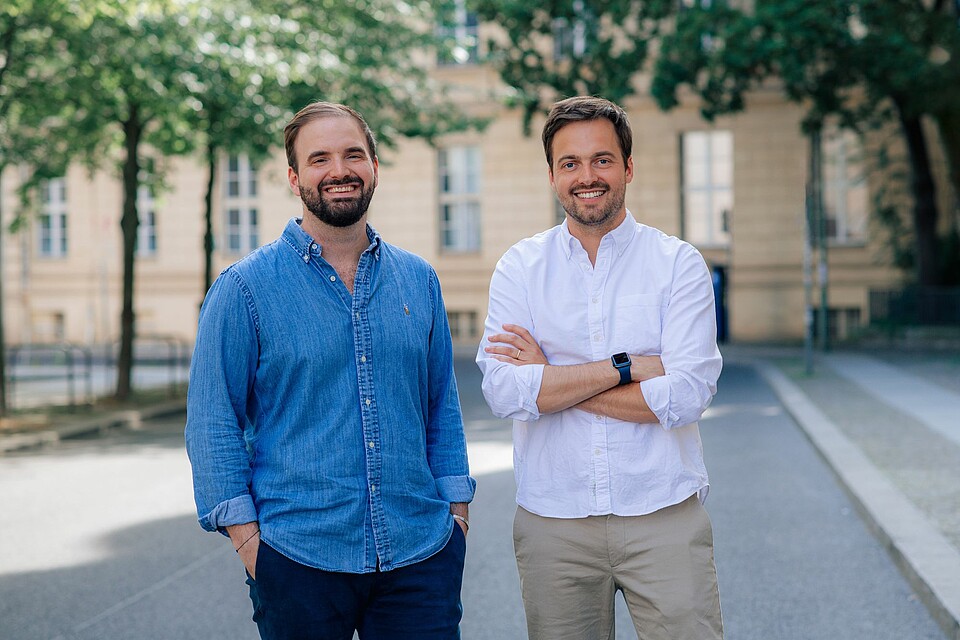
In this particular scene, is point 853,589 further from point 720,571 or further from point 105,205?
point 105,205

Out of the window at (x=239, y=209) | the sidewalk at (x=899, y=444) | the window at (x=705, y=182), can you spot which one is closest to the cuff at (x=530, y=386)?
the sidewalk at (x=899, y=444)

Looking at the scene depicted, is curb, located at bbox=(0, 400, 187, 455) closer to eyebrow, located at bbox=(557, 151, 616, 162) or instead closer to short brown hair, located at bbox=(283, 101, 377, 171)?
short brown hair, located at bbox=(283, 101, 377, 171)

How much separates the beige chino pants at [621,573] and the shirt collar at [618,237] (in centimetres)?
70

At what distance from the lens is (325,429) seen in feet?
9.22

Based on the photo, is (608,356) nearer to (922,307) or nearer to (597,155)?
(597,155)

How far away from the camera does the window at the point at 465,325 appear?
3123 centimetres

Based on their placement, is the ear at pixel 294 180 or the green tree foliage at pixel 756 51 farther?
the green tree foliage at pixel 756 51

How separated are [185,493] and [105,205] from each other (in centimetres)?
2726

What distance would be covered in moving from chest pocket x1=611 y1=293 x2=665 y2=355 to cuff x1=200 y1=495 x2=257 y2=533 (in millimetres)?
1056

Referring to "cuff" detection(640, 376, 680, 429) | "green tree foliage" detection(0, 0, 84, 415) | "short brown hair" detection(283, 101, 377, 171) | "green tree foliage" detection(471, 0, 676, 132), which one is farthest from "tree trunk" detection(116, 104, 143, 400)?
"cuff" detection(640, 376, 680, 429)

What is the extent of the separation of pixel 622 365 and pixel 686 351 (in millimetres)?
186

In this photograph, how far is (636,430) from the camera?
3102mm

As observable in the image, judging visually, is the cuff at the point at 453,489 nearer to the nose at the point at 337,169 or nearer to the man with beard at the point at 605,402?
the man with beard at the point at 605,402

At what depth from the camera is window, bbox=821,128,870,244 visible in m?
29.8
